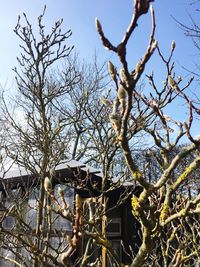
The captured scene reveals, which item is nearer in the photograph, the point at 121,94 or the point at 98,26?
the point at 98,26

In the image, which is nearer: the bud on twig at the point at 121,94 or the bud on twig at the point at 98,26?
the bud on twig at the point at 98,26

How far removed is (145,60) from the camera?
1.06 meters

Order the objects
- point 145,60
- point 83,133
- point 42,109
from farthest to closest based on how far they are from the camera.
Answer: point 83,133 < point 42,109 < point 145,60

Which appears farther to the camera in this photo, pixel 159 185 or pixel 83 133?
pixel 83 133

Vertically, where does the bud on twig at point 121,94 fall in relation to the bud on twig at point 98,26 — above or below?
below

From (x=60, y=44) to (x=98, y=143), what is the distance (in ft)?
6.04

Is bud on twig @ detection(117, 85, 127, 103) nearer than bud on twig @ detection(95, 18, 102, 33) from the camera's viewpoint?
No

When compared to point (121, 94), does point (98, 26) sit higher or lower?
higher

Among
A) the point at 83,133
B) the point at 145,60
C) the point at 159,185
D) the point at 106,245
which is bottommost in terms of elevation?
the point at 106,245

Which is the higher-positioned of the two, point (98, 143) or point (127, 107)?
point (98, 143)

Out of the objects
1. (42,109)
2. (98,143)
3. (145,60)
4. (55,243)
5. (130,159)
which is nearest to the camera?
(145,60)

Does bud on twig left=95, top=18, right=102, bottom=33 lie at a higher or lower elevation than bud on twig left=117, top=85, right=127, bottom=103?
higher

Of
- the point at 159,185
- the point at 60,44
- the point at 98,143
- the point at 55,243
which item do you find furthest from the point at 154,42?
the point at 55,243

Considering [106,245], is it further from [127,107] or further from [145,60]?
[145,60]
